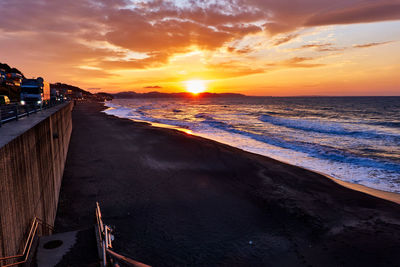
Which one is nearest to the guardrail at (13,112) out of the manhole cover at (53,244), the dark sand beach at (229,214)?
the manhole cover at (53,244)

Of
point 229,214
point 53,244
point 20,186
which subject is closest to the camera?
point 20,186

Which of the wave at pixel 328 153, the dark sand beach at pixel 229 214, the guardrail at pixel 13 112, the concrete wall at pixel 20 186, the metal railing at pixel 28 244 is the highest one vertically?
the guardrail at pixel 13 112

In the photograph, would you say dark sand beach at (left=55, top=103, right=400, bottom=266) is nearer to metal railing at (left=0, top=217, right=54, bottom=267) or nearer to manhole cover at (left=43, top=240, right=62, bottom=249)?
manhole cover at (left=43, top=240, right=62, bottom=249)

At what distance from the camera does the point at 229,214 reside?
37.3ft

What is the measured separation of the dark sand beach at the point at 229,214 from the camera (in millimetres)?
8641

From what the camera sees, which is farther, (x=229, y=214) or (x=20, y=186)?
(x=229, y=214)

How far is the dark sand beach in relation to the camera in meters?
8.64

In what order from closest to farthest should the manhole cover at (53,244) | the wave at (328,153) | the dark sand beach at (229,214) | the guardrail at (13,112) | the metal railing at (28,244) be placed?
1. the metal railing at (28,244)
2. the manhole cover at (53,244)
3. the dark sand beach at (229,214)
4. the guardrail at (13,112)
5. the wave at (328,153)

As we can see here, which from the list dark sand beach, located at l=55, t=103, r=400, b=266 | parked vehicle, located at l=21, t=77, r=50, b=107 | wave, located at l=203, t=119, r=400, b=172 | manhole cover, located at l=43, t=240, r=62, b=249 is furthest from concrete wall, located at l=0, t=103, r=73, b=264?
parked vehicle, located at l=21, t=77, r=50, b=107

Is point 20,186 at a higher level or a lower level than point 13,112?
lower

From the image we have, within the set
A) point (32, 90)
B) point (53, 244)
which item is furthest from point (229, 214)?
point (32, 90)

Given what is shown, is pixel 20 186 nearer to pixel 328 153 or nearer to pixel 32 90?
pixel 328 153

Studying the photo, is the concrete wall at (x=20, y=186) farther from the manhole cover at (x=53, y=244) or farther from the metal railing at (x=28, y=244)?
the manhole cover at (x=53, y=244)

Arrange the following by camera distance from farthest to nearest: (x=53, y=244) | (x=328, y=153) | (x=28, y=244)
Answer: (x=328, y=153) < (x=53, y=244) < (x=28, y=244)
